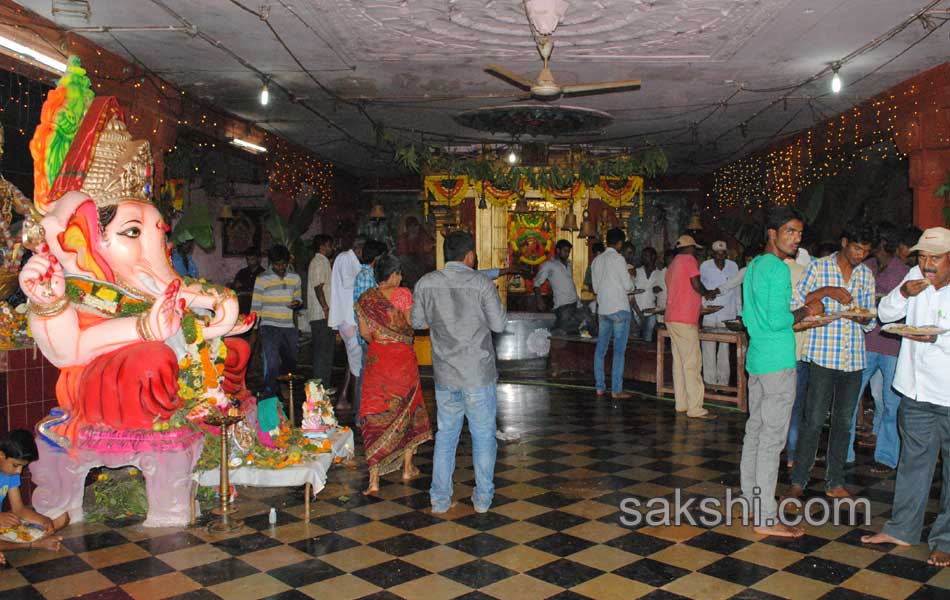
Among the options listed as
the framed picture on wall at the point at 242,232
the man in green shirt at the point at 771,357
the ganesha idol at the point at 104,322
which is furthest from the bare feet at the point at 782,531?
the framed picture on wall at the point at 242,232

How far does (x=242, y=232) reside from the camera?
14.6 meters

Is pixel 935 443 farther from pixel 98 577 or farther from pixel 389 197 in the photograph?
pixel 389 197

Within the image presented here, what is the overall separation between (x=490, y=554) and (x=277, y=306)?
4.68 meters

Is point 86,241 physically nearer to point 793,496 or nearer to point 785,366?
point 785,366

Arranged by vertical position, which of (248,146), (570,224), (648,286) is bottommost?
(648,286)

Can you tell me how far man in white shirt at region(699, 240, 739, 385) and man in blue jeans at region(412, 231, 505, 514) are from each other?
4701mm

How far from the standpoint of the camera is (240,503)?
5137 millimetres

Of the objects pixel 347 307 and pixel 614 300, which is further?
pixel 614 300

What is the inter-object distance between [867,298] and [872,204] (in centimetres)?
663

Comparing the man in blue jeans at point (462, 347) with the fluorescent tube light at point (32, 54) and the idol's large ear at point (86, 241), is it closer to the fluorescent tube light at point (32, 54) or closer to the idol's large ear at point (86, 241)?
the idol's large ear at point (86, 241)

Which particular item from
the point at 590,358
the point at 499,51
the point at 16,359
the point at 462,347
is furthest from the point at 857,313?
the point at 590,358

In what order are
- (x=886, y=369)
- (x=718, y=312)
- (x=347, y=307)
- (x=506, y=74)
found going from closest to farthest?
(x=886, y=369) → (x=506, y=74) → (x=347, y=307) → (x=718, y=312)

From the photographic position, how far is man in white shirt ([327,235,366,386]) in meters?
7.00

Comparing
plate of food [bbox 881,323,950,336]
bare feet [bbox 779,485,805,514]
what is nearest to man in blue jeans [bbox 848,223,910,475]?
bare feet [bbox 779,485,805,514]
